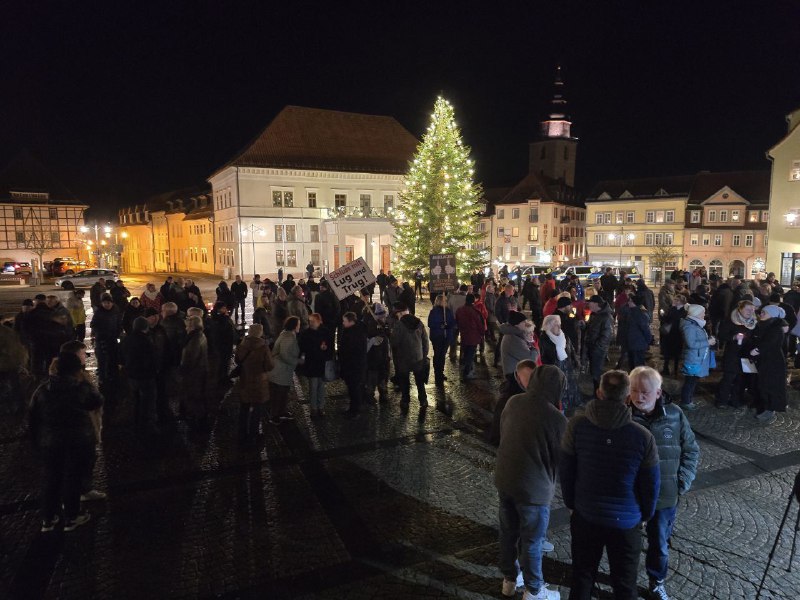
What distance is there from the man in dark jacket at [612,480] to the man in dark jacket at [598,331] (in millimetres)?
6647

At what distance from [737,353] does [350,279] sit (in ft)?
24.3

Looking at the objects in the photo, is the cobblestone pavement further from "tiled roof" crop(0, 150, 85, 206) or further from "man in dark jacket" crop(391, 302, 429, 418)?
"tiled roof" crop(0, 150, 85, 206)

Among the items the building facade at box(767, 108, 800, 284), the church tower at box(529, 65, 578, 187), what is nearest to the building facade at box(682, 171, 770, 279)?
the building facade at box(767, 108, 800, 284)

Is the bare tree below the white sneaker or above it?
above

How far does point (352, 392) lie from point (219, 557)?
424 cm

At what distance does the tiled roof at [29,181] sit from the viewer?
5534 cm

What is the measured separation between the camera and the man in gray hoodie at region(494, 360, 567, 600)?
408cm

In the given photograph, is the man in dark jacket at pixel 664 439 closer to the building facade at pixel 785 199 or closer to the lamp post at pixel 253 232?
the building facade at pixel 785 199

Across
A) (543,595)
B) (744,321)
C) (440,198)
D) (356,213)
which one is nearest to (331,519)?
(543,595)

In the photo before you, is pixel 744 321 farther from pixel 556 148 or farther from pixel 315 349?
pixel 556 148

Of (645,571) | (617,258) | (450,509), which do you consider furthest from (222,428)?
(617,258)

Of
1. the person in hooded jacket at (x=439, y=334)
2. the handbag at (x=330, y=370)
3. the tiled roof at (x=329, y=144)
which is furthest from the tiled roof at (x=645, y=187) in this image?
the handbag at (x=330, y=370)

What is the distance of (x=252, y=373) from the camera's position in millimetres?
7828

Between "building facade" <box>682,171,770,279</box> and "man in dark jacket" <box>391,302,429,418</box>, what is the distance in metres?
50.5
